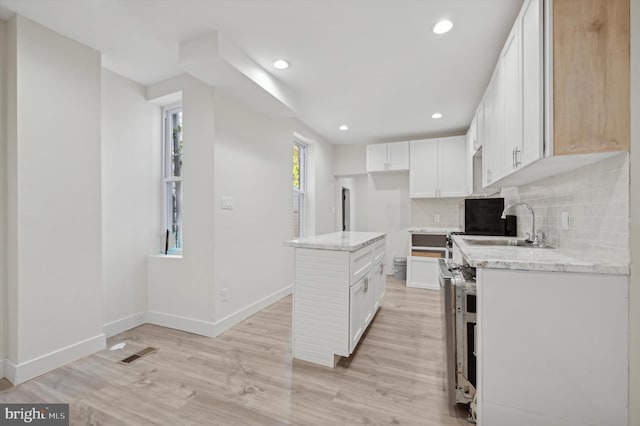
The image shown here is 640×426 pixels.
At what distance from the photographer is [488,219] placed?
298cm

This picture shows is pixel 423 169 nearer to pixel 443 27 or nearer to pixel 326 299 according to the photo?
pixel 443 27

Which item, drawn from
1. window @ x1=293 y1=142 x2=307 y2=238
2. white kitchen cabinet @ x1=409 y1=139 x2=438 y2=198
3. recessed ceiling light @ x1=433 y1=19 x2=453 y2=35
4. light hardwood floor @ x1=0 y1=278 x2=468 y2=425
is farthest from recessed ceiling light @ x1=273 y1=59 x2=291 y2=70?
white kitchen cabinet @ x1=409 y1=139 x2=438 y2=198

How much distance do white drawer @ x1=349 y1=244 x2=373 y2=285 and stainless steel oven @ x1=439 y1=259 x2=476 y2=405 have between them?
68cm

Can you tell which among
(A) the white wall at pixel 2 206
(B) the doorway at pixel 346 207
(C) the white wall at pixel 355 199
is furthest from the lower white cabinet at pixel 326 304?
(B) the doorway at pixel 346 207

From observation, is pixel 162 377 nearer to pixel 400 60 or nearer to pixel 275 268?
pixel 275 268

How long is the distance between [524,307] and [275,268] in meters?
2.90

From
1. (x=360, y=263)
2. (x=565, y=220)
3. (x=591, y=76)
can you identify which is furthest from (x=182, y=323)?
(x=591, y=76)

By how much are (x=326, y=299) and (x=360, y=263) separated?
16.7 inches

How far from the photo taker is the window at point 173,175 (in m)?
3.20

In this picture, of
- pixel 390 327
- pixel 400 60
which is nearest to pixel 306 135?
pixel 400 60

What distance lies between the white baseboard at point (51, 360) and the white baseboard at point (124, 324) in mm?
258

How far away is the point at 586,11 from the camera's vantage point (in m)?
1.24

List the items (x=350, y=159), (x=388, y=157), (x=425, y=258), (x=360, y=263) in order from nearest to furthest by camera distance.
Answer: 1. (x=360, y=263)
2. (x=425, y=258)
3. (x=388, y=157)
4. (x=350, y=159)

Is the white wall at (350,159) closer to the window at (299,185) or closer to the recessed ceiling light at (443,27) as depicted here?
the window at (299,185)
